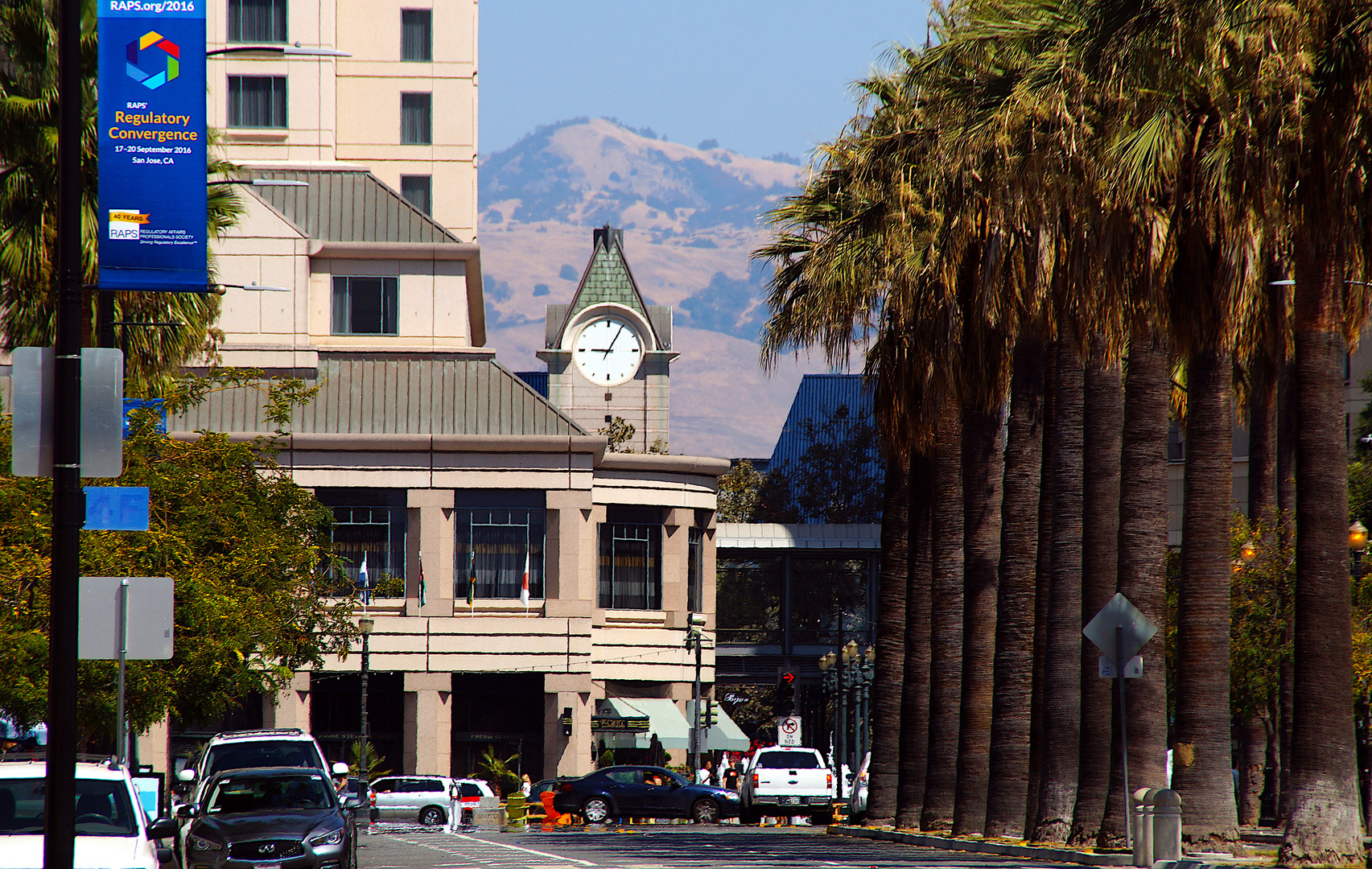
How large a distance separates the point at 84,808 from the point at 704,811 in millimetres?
29105

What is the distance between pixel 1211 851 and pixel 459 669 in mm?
39626

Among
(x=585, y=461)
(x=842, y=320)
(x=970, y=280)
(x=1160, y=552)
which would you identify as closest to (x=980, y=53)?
(x=970, y=280)

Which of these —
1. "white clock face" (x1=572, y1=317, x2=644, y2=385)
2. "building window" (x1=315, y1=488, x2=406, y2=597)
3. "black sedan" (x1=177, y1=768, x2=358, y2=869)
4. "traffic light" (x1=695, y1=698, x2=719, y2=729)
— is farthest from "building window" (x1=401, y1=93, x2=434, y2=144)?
"black sedan" (x1=177, y1=768, x2=358, y2=869)

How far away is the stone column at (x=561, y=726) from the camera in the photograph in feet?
186

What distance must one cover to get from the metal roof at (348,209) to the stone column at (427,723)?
14.5 metres

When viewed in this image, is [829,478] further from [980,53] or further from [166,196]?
[166,196]

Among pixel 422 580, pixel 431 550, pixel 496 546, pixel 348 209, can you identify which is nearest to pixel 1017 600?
pixel 422 580

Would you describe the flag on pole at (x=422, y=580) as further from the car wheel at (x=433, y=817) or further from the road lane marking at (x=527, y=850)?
the road lane marking at (x=527, y=850)

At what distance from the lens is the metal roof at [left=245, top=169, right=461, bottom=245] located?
60875 mm

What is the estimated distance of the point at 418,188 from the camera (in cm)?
6869

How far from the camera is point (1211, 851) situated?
1975 centimetres

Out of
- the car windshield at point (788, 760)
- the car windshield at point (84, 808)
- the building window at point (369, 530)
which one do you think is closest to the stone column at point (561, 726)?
the building window at point (369, 530)

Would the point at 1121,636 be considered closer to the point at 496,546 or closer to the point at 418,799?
the point at 418,799

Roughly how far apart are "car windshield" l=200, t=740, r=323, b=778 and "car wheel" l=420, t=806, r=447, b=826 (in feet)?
65.0
